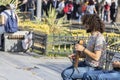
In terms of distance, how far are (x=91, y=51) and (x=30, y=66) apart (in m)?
5.41

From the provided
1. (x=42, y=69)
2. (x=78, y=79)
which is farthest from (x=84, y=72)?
(x=42, y=69)

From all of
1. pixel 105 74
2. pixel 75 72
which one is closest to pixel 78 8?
pixel 75 72

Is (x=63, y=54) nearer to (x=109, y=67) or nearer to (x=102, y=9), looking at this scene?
(x=109, y=67)

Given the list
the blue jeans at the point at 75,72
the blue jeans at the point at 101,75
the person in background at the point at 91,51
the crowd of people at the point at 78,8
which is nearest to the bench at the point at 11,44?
the person in background at the point at 91,51

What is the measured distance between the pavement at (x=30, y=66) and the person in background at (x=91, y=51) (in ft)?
11.7

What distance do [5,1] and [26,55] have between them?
2.51 meters

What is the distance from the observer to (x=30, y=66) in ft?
41.5

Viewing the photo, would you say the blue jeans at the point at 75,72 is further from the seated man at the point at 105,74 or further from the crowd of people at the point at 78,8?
the crowd of people at the point at 78,8

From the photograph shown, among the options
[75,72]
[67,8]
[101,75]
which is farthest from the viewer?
[67,8]

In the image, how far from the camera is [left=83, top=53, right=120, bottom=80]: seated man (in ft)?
22.6

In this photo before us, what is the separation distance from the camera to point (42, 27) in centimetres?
1719

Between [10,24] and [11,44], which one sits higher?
[10,24]

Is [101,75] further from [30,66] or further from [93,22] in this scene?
[30,66]

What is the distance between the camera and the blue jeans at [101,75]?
6.88 m
